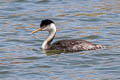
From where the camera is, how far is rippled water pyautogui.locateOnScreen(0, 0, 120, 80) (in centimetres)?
1426

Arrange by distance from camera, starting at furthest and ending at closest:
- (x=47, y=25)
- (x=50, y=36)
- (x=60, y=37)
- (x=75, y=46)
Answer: (x=60, y=37)
(x=50, y=36)
(x=47, y=25)
(x=75, y=46)

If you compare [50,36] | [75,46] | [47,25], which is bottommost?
[75,46]

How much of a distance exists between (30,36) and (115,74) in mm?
6230

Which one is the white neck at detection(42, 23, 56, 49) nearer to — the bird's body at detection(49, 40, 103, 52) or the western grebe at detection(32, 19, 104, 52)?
the western grebe at detection(32, 19, 104, 52)

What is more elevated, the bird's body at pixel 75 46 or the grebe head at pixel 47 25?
the grebe head at pixel 47 25

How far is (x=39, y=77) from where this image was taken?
13.8 meters

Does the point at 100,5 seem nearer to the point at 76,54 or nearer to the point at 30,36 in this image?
the point at 30,36

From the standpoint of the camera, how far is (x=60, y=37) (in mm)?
19562

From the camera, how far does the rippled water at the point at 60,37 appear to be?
561 inches

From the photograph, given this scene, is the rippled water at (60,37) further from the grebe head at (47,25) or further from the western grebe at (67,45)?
the grebe head at (47,25)

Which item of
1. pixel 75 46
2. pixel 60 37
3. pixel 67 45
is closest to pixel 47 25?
pixel 67 45

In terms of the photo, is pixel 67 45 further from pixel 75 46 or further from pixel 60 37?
pixel 60 37

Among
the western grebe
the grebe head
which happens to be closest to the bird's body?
the western grebe

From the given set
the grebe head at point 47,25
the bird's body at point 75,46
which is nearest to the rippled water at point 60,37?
the bird's body at point 75,46
